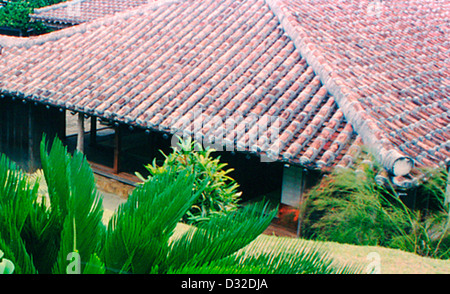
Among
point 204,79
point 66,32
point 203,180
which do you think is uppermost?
point 66,32

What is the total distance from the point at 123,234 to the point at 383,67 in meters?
7.70

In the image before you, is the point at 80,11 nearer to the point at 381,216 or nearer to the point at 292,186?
the point at 292,186

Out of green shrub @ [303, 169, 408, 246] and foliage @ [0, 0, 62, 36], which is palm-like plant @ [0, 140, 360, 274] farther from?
foliage @ [0, 0, 62, 36]

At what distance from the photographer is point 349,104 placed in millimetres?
7480

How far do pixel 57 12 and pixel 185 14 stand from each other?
31.7ft

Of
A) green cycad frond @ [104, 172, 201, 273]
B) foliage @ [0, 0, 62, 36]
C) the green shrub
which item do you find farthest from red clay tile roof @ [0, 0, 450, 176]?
foliage @ [0, 0, 62, 36]

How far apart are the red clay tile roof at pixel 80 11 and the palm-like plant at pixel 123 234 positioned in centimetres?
1551

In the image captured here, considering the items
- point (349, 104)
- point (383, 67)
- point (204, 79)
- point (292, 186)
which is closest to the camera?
point (349, 104)

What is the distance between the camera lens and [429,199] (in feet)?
22.8

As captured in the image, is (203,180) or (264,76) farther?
(264,76)

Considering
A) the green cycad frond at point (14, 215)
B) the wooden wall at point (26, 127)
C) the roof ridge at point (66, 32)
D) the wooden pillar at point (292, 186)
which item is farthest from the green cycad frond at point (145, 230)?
the roof ridge at point (66, 32)

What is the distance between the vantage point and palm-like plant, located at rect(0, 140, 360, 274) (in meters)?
3.02

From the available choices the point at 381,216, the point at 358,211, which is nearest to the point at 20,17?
the point at 358,211

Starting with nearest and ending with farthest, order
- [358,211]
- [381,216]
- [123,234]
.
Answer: [123,234] < [381,216] < [358,211]
